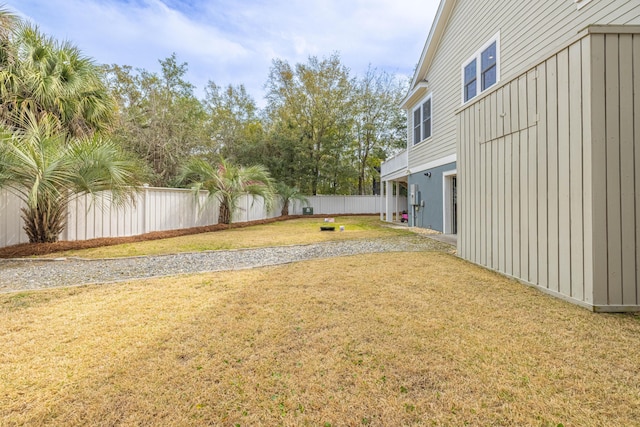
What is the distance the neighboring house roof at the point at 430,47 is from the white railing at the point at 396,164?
6.83 ft

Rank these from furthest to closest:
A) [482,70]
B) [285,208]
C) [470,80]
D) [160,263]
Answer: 1. [285,208]
2. [470,80]
3. [482,70]
4. [160,263]

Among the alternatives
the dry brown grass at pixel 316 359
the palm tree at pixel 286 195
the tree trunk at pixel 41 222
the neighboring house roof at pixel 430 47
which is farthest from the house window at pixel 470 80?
the palm tree at pixel 286 195

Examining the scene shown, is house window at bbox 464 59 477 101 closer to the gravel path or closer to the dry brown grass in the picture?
the gravel path

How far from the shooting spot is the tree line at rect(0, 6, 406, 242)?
5.70 metres

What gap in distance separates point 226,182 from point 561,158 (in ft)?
31.4

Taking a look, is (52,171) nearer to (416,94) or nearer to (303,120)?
(416,94)

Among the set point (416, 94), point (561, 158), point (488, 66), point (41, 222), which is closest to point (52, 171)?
point (41, 222)

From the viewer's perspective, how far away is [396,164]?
12555mm

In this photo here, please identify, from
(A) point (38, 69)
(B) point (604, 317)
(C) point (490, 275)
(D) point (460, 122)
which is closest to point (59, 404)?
(B) point (604, 317)

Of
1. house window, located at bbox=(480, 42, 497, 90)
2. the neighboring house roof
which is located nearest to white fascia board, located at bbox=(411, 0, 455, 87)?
the neighboring house roof

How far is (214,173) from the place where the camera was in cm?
1026

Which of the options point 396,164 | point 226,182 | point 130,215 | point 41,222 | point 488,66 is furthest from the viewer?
point 396,164

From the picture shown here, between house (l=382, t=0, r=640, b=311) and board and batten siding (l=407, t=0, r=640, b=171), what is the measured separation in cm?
3

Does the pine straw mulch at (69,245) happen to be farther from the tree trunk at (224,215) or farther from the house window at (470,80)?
the house window at (470,80)
